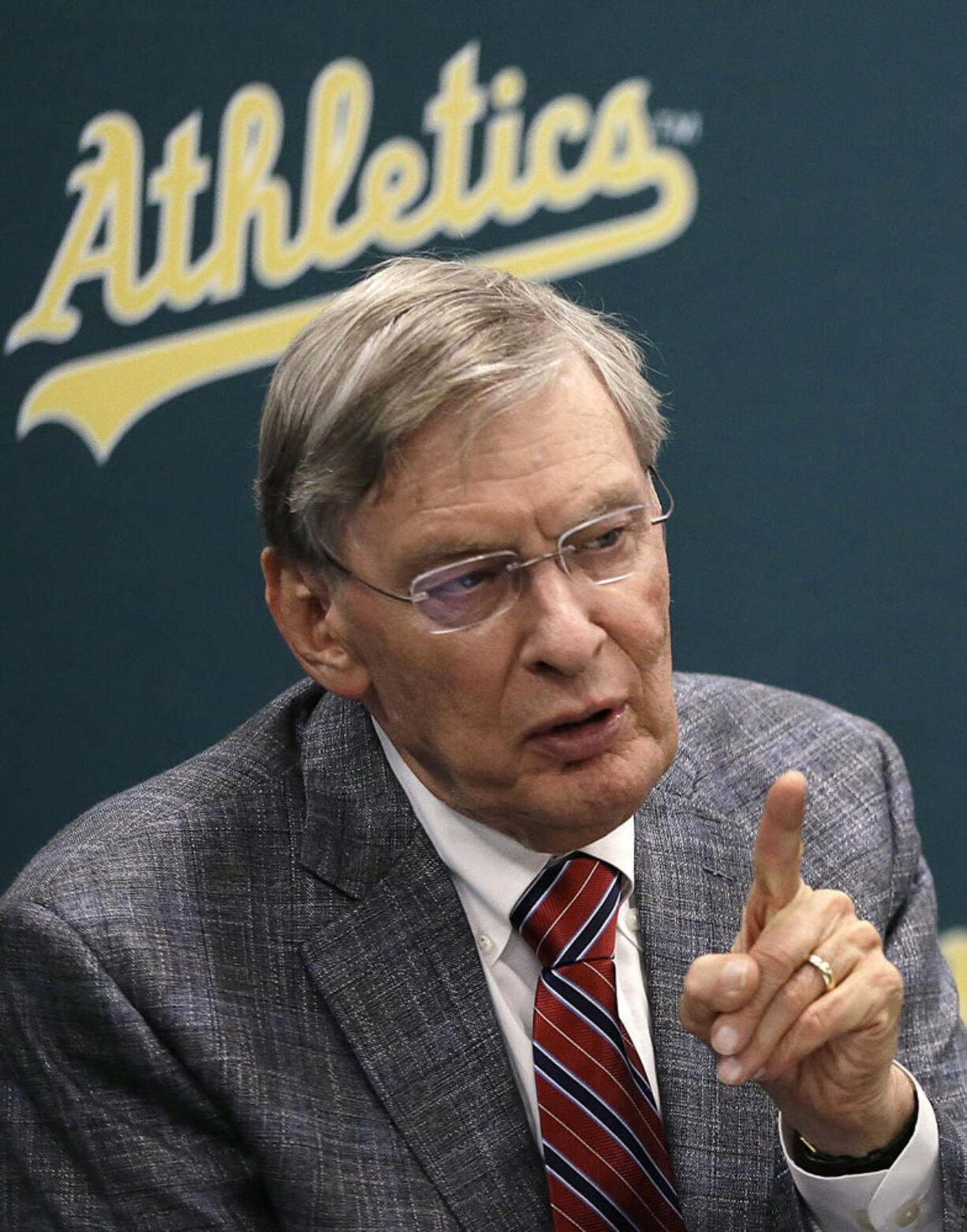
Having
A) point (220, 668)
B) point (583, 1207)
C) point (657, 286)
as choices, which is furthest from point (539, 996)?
point (657, 286)

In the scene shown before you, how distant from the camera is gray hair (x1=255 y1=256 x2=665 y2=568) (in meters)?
1.61

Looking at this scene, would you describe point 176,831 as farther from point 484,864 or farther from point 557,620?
→ point 557,620

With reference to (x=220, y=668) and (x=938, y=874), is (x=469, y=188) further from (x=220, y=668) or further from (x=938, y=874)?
(x=938, y=874)

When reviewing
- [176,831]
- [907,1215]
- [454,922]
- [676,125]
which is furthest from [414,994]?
[676,125]

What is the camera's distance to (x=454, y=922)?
5.67ft

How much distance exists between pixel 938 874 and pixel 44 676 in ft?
5.02

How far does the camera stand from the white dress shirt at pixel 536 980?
165cm

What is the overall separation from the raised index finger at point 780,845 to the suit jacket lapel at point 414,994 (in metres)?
0.34

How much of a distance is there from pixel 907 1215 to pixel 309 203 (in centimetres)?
176

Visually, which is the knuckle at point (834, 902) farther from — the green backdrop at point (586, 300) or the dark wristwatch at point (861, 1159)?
the green backdrop at point (586, 300)

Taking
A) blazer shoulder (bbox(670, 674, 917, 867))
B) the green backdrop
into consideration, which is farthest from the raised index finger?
the green backdrop

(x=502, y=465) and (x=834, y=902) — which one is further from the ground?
(x=502, y=465)

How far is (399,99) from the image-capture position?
2.70m

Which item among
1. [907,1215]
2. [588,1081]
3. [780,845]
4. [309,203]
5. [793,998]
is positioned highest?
[309,203]
